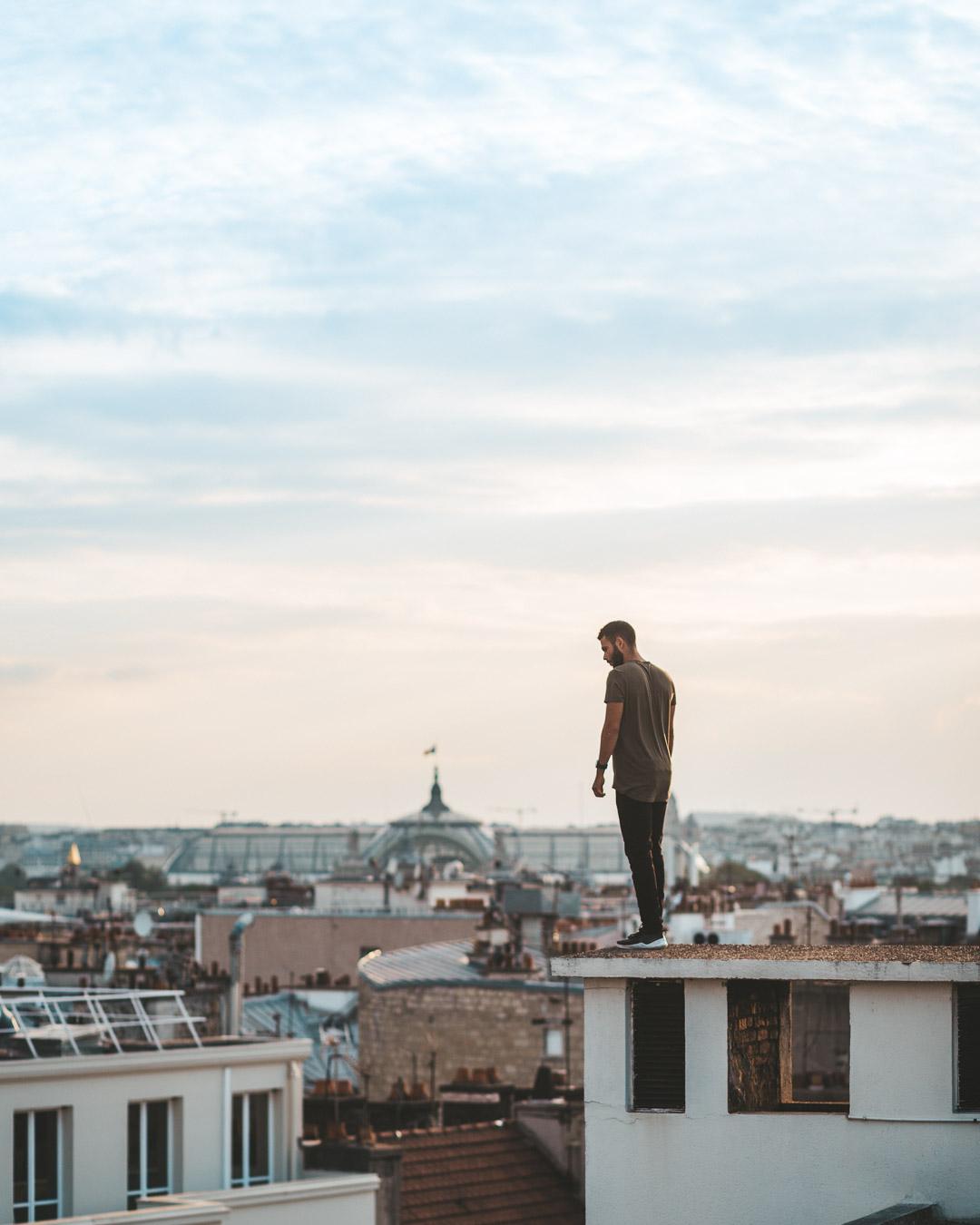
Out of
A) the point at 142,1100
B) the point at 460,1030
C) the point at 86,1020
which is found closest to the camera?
the point at 142,1100

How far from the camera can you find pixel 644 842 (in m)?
11.2

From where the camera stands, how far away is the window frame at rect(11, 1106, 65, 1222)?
23531 millimetres

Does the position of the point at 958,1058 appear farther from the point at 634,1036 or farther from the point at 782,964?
the point at 634,1036

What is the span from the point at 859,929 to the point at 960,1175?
41553 millimetres

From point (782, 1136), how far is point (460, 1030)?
30567 millimetres

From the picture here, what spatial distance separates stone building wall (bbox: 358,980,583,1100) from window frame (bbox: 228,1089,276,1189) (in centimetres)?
1305

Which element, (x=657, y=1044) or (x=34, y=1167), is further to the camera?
(x=34, y=1167)

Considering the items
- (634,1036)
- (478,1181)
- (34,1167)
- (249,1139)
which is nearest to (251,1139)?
(249,1139)

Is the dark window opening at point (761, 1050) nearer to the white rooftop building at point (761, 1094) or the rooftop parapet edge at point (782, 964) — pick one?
the white rooftop building at point (761, 1094)

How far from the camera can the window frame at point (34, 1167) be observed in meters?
23.5

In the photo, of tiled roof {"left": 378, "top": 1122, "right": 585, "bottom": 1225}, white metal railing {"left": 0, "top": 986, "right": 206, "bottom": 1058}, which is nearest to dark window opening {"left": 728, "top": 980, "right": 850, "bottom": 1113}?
white metal railing {"left": 0, "top": 986, "right": 206, "bottom": 1058}

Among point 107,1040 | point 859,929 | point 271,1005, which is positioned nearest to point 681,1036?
point 107,1040

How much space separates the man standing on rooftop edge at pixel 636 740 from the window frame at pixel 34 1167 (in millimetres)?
13998

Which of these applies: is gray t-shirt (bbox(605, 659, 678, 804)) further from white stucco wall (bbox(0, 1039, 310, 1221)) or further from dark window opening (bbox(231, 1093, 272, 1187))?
dark window opening (bbox(231, 1093, 272, 1187))
